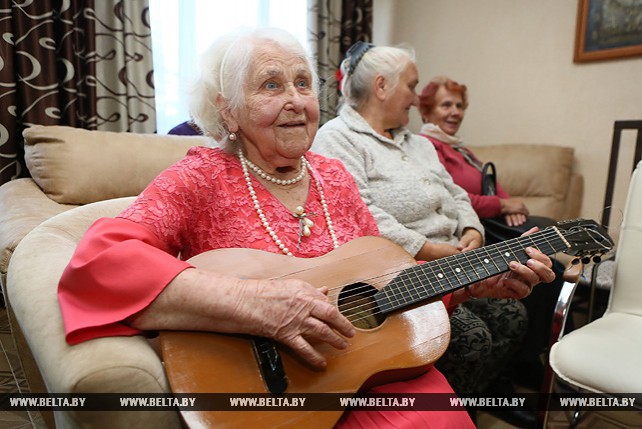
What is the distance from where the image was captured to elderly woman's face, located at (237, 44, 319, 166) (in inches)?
43.8

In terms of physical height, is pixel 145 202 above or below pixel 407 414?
above

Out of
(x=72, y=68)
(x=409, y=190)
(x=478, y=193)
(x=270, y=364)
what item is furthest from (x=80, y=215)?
(x=478, y=193)

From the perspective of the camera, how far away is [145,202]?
945mm

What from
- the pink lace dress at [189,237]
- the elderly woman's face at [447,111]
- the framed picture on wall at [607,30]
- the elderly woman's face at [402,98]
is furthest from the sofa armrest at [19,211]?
the framed picture on wall at [607,30]

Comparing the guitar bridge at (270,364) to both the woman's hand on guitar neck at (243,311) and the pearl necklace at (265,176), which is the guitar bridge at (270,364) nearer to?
the woman's hand on guitar neck at (243,311)

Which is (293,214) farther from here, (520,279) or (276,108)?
(520,279)

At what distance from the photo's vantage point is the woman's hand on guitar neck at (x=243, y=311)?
0.80 m

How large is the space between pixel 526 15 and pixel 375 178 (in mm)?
2053

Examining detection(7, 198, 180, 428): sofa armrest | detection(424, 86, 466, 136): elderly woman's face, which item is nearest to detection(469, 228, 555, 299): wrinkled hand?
detection(7, 198, 180, 428): sofa armrest

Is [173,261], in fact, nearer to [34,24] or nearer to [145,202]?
[145,202]

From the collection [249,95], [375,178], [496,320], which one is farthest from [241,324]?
[496,320]

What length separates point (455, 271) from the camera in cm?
100

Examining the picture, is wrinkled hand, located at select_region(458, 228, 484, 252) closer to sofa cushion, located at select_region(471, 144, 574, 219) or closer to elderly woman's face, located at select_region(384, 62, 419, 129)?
elderly woman's face, located at select_region(384, 62, 419, 129)

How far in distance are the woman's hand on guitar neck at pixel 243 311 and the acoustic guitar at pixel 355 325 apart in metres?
0.03
